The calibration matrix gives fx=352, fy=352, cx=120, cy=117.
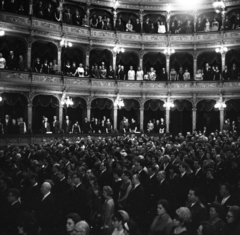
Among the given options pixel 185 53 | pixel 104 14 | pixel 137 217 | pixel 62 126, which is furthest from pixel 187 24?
pixel 137 217

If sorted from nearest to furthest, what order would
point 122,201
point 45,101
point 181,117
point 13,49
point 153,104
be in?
point 122,201 → point 13,49 → point 45,101 → point 153,104 → point 181,117

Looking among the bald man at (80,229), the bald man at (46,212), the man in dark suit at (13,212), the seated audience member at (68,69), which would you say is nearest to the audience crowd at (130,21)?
the seated audience member at (68,69)

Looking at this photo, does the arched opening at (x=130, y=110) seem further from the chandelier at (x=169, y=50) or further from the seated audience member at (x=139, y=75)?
the chandelier at (x=169, y=50)

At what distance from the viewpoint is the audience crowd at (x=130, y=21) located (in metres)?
30.5

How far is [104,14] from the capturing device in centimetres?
3409

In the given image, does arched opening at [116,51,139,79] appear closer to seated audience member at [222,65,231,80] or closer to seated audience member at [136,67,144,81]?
seated audience member at [136,67,144,81]

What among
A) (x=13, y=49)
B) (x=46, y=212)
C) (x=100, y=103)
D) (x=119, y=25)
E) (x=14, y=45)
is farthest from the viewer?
(x=119, y=25)

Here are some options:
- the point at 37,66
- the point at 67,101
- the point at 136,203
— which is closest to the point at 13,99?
the point at 37,66

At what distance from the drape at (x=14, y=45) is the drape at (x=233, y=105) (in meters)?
19.0

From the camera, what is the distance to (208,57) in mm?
34531

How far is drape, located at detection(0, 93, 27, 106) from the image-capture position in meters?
27.6

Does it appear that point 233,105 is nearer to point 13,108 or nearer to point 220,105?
Answer: point 220,105

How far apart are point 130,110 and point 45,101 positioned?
Result: 360 inches

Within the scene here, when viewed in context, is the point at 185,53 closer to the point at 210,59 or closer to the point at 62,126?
the point at 210,59
